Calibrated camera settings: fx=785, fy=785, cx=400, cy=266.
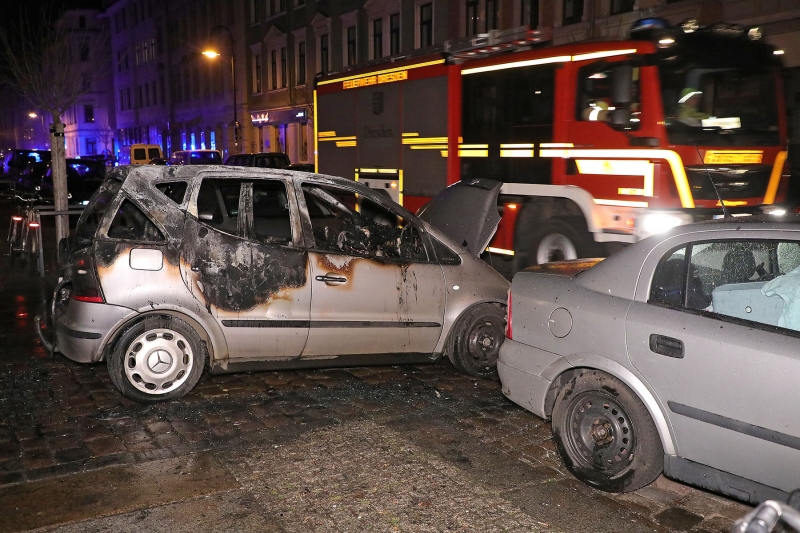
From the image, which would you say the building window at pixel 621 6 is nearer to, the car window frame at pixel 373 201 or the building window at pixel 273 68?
the car window frame at pixel 373 201

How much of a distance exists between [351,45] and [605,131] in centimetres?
2784

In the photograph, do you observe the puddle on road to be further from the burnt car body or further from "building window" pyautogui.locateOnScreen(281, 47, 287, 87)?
"building window" pyautogui.locateOnScreen(281, 47, 287, 87)

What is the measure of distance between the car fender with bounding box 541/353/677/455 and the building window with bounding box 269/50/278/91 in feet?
128

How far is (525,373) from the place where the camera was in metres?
4.92

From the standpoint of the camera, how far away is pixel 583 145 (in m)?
9.23

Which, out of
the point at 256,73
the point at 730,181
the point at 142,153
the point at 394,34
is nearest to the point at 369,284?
the point at 730,181

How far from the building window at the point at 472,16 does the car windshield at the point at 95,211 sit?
2222 centimetres

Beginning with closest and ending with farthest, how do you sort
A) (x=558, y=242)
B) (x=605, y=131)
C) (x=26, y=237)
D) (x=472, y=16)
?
(x=605, y=131) → (x=558, y=242) → (x=26, y=237) → (x=472, y=16)

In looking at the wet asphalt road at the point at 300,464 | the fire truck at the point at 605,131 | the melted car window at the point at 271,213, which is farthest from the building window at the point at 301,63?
the wet asphalt road at the point at 300,464

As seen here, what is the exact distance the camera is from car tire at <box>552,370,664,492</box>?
4223mm

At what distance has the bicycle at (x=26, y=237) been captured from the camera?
41.5 feet

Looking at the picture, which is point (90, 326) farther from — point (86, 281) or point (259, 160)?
point (259, 160)

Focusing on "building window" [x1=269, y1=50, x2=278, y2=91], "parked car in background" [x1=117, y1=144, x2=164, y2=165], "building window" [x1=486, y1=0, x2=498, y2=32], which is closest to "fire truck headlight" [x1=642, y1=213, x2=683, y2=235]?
"building window" [x1=486, y1=0, x2=498, y2=32]

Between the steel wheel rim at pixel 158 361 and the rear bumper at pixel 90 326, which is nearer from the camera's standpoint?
the rear bumper at pixel 90 326
